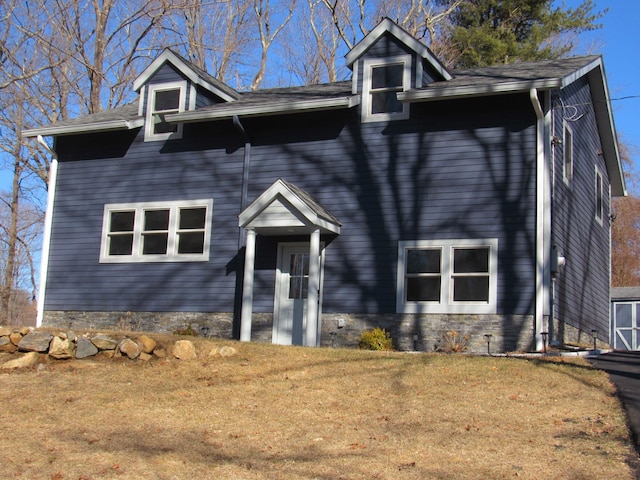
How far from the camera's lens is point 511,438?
27.2ft

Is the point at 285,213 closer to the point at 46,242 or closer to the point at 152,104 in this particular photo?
the point at 152,104

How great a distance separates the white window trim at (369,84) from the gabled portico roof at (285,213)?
2164 millimetres

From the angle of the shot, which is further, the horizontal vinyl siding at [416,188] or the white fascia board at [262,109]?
the white fascia board at [262,109]

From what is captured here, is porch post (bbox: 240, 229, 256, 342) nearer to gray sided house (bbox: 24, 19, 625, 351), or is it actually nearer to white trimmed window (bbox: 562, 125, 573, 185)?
gray sided house (bbox: 24, 19, 625, 351)

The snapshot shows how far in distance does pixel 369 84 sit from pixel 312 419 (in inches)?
348

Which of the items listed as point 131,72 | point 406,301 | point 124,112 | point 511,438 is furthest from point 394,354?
point 131,72

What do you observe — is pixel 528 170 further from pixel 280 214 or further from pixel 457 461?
pixel 457 461

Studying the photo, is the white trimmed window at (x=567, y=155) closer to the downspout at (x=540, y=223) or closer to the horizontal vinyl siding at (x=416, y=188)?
the downspout at (x=540, y=223)

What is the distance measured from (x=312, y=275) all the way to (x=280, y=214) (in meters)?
1.34

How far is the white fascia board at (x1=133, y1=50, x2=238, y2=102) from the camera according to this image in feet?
58.2

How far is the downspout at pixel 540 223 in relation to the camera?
14.1 metres

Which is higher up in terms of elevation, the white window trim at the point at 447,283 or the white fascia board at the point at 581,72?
the white fascia board at the point at 581,72

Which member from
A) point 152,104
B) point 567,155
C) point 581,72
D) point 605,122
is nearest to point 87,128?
point 152,104

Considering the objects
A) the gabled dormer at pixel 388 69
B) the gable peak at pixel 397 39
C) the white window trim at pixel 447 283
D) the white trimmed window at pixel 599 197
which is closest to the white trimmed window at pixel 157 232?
the gabled dormer at pixel 388 69
